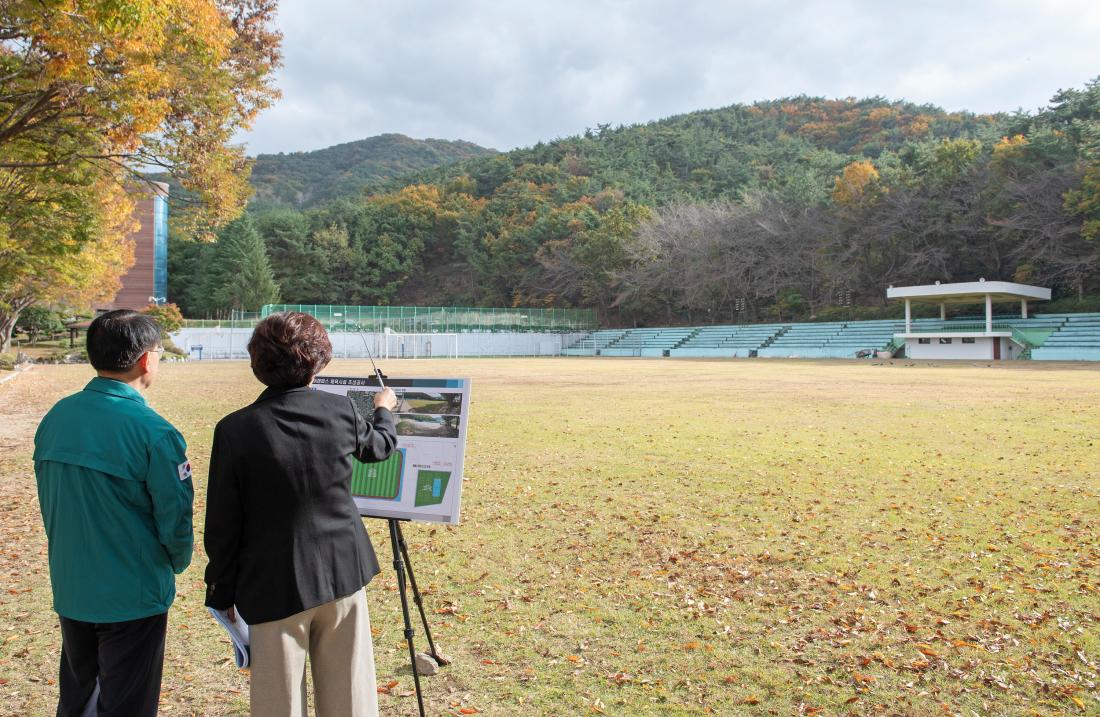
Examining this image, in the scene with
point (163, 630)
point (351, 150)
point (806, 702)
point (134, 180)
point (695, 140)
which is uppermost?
point (351, 150)

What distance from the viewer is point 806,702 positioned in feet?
11.4

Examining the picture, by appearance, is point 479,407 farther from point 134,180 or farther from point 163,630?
point 163,630

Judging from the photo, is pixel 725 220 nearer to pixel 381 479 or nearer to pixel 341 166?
pixel 381 479

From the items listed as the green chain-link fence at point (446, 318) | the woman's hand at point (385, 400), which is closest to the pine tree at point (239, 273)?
the green chain-link fence at point (446, 318)

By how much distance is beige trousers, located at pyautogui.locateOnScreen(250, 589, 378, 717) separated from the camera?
93.4 inches

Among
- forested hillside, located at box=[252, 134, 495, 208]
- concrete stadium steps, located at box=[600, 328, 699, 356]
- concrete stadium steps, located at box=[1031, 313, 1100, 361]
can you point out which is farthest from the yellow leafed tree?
forested hillside, located at box=[252, 134, 495, 208]

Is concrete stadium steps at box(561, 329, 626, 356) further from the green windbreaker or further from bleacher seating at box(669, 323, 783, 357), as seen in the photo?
the green windbreaker

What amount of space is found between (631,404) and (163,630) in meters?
14.5

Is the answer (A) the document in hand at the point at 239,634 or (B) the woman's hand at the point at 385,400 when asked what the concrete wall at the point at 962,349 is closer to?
(B) the woman's hand at the point at 385,400

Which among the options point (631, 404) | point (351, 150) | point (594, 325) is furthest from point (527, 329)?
point (351, 150)

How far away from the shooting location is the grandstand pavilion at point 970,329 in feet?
132

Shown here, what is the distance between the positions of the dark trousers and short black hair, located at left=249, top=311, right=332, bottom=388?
908 millimetres

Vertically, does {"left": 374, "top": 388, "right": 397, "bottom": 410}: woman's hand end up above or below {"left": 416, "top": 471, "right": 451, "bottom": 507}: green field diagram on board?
above

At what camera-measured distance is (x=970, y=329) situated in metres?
42.0
